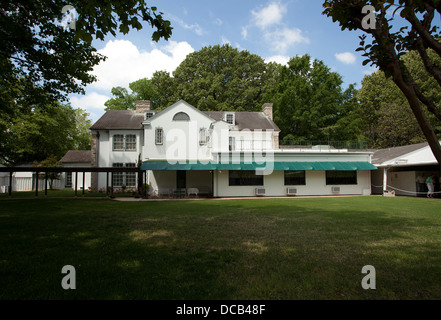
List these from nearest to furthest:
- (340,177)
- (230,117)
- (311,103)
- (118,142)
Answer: (340,177), (118,142), (230,117), (311,103)

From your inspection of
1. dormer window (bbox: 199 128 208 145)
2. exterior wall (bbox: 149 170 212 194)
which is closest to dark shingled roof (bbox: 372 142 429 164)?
exterior wall (bbox: 149 170 212 194)

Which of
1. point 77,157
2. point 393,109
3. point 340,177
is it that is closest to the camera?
point 340,177

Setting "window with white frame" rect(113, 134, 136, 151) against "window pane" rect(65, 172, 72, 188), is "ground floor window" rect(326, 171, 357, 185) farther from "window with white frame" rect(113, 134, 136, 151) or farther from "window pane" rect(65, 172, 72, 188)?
"window pane" rect(65, 172, 72, 188)

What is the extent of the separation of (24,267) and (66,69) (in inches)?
454

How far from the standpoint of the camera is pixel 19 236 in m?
6.30

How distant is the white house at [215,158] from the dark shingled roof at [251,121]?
0.36 ft

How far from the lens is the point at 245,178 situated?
2180 centimetres

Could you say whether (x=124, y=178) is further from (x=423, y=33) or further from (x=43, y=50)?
(x=423, y=33)

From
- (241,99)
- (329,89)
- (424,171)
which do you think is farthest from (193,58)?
(424,171)

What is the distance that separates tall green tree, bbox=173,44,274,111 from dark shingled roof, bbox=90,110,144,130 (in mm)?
11191

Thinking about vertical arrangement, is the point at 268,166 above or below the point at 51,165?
below

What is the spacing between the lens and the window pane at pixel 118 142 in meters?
25.7

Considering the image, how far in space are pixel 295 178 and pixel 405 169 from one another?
388 inches

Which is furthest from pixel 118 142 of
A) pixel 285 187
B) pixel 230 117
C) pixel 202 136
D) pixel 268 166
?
pixel 285 187
